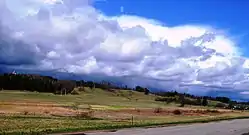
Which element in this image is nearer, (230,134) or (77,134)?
(77,134)

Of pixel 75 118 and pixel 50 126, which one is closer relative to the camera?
pixel 50 126

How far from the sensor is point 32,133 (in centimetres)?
3291

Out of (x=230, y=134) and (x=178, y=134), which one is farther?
(x=230, y=134)

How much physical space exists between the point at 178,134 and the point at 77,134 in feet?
26.1

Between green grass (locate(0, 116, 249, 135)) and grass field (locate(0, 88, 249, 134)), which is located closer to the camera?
green grass (locate(0, 116, 249, 135))

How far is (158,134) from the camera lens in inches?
1366

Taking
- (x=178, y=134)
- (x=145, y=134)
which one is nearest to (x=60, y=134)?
(x=145, y=134)

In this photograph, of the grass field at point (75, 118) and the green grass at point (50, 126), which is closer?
the green grass at point (50, 126)

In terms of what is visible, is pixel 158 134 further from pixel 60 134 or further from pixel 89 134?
pixel 60 134

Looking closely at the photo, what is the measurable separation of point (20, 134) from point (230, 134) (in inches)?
691

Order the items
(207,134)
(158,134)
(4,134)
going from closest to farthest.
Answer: (4,134)
(158,134)
(207,134)

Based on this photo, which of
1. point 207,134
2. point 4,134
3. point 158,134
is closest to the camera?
point 4,134

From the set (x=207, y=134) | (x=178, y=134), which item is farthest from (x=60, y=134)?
(x=207, y=134)

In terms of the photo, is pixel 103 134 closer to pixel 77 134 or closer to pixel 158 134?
pixel 77 134
